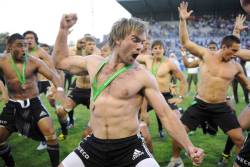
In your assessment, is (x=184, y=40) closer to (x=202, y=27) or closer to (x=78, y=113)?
(x=78, y=113)

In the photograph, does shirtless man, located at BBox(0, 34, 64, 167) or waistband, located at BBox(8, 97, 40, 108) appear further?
waistband, located at BBox(8, 97, 40, 108)

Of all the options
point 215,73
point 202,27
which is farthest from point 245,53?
point 202,27

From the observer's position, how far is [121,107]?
139 inches

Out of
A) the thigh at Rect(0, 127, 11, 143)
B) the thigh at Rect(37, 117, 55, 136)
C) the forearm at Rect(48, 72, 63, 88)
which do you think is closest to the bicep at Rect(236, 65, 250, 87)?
the forearm at Rect(48, 72, 63, 88)

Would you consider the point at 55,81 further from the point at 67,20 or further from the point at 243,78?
the point at 243,78

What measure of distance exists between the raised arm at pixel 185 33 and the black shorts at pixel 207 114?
2.93 feet

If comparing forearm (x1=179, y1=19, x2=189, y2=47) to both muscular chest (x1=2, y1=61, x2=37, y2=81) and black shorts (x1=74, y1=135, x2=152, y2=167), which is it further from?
black shorts (x1=74, y1=135, x2=152, y2=167)

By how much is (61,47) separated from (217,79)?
3397mm

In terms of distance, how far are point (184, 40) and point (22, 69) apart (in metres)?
2.73

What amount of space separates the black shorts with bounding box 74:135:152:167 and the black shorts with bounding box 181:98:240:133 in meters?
2.90

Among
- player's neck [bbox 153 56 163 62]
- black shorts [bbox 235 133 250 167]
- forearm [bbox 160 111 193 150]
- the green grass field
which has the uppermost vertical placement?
Result: player's neck [bbox 153 56 163 62]

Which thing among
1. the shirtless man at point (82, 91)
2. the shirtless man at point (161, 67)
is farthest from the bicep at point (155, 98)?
the shirtless man at point (82, 91)

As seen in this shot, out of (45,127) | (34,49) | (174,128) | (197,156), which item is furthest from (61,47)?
(34,49)

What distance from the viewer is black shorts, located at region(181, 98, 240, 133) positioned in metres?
6.20
